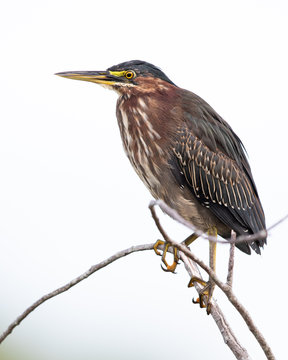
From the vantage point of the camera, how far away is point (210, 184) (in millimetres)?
4449

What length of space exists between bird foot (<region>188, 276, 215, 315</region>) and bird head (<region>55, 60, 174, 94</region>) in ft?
4.87

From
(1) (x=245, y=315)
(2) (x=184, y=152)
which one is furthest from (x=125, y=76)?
(1) (x=245, y=315)

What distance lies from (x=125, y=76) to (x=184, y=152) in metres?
0.76

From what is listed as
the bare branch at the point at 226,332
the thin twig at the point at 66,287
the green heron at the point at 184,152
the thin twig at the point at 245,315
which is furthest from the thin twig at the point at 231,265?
the green heron at the point at 184,152

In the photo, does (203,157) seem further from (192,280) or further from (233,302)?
(233,302)

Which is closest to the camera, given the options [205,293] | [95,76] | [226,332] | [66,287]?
[66,287]

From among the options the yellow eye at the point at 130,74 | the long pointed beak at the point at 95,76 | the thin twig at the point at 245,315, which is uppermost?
the long pointed beak at the point at 95,76

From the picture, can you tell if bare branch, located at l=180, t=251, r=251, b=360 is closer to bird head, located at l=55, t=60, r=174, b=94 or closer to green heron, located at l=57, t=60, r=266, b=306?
green heron, located at l=57, t=60, r=266, b=306

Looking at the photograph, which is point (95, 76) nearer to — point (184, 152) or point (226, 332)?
point (184, 152)

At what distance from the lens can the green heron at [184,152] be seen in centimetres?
427

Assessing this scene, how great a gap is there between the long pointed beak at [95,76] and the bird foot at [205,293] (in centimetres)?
160

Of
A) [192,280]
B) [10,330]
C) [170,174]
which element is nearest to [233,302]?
[10,330]

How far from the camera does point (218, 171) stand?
451 cm

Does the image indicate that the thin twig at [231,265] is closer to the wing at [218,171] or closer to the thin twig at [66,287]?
the thin twig at [66,287]
